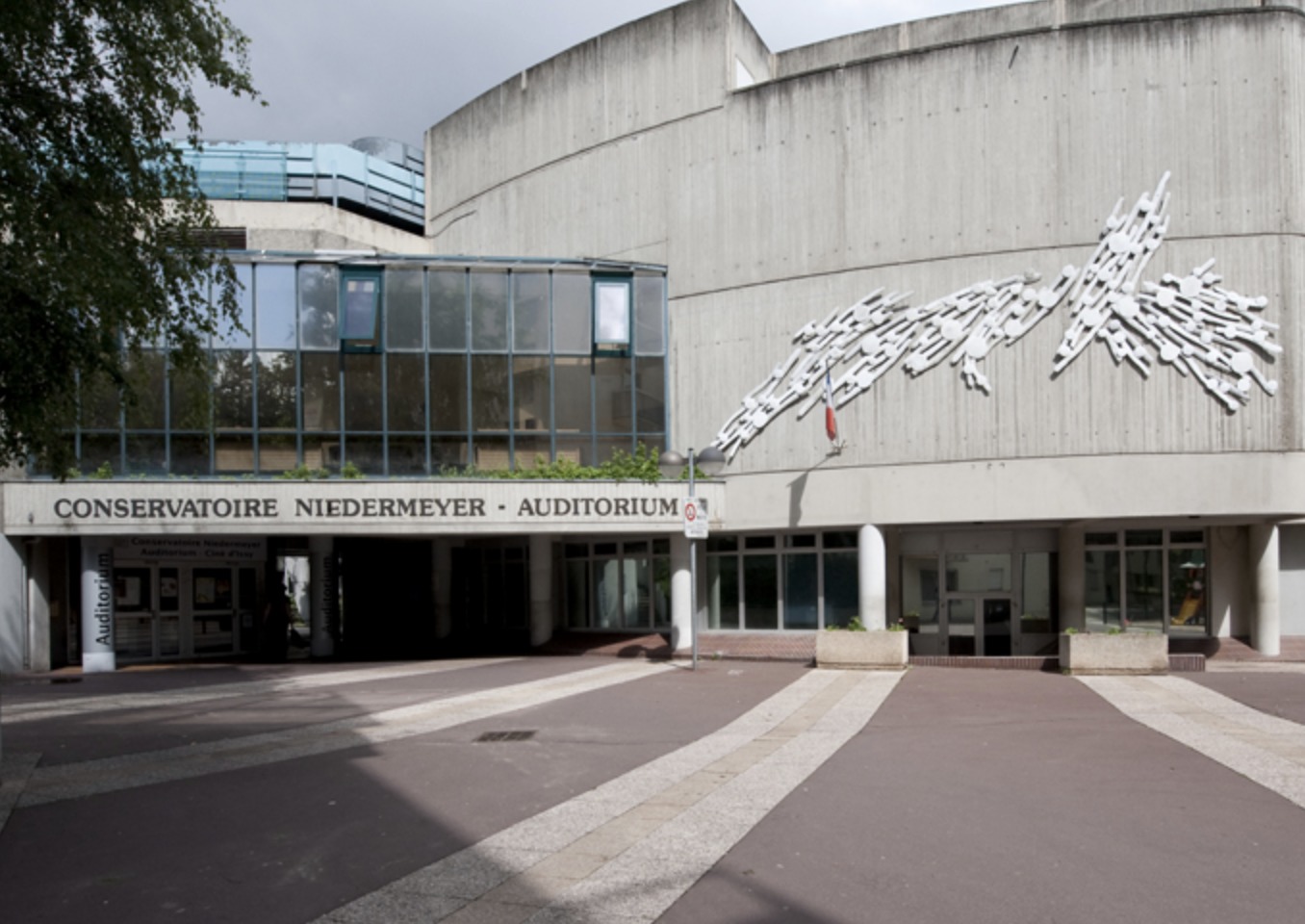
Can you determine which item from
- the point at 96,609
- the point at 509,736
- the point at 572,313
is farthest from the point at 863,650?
the point at 96,609

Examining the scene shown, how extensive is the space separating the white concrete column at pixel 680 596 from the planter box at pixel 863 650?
15.8 feet

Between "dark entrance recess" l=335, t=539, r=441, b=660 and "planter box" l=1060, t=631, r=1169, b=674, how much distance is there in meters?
19.4

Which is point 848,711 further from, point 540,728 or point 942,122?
point 942,122

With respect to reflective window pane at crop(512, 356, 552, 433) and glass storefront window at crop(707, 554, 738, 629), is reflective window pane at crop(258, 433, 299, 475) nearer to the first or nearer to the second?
reflective window pane at crop(512, 356, 552, 433)

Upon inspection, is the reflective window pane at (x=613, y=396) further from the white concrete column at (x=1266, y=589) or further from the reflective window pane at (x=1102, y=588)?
the white concrete column at (x=1266, y=589)

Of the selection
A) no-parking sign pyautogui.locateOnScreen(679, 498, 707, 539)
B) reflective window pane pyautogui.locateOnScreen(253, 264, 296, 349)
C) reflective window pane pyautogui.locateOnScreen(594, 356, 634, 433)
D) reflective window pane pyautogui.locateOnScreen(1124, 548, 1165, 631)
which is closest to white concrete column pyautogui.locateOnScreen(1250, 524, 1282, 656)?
reflective window pane pyautogui.locateOnScreen(1124, 548, 1165, 631)

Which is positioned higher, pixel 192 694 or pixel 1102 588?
pixel 1102 588

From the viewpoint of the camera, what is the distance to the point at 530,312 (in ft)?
88.5

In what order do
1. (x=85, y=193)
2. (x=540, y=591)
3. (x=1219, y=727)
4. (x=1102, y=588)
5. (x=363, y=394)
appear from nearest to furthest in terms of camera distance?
(x=85, y=193), (x=1219, y=727), (x=363, y=394), (x=1102, y=588), (x=540, y=591)

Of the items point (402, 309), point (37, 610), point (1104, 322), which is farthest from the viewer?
point (402, 309)

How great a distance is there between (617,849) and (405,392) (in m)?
20.0

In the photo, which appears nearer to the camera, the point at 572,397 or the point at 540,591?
the point at 572,397

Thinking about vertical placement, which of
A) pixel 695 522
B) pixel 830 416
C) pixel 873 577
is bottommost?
pixel 873 577

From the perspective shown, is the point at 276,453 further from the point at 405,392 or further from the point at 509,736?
the point at 509,736
